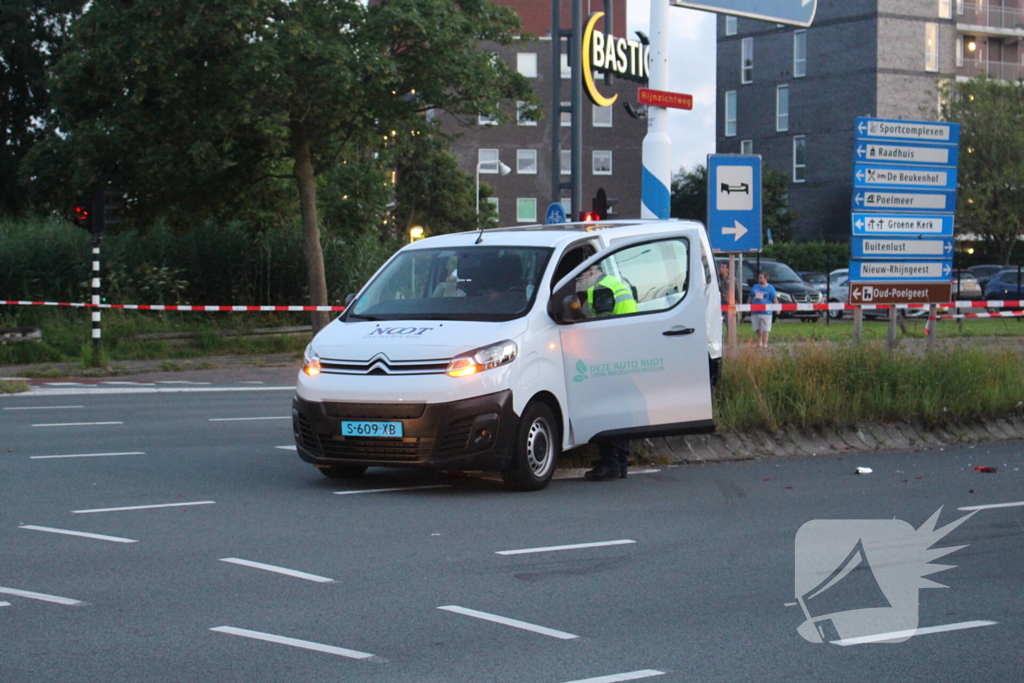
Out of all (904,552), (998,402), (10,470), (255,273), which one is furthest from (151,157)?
(904,552)

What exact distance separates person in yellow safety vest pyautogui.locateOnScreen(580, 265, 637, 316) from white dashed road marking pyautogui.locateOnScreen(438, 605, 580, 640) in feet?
14.2

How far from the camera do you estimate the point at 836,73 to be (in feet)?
236

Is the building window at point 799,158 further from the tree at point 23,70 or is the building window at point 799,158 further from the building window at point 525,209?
the tree at point 23,70

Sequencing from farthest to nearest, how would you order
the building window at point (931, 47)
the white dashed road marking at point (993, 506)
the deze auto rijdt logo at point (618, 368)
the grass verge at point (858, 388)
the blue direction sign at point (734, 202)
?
the building window at point (931, 47), the blue direction sign at point (734, 202), the grass verge at point (858, 388), the deze auto rijdt logo at point (618, 368), the white dashed road marking at point (993, 506)

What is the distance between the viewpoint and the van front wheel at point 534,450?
31.6ft

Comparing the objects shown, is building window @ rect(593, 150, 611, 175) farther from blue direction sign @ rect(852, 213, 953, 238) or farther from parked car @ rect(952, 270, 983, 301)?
blue direction sign @ rect(852, 213, 953, 238)

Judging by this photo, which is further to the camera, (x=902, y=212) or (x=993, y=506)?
(x=902, y=212)

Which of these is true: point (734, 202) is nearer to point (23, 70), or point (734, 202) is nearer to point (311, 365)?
point (311, 365)

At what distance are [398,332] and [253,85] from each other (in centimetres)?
1627

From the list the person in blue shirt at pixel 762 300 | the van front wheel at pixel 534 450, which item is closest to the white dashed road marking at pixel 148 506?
the van front wheel at pixel 534 450

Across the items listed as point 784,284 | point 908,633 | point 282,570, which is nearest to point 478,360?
point 282,570

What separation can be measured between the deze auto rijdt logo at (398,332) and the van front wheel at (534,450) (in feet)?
3.13

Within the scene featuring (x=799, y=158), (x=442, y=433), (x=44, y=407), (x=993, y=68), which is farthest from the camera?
(x=993, y=68)

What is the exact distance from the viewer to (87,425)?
14836mm
